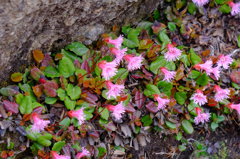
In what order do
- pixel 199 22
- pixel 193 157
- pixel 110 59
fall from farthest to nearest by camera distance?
pixel 199 22
pixel 193 157
pixel 110 59

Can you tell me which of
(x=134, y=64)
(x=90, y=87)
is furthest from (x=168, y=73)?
(x=90, y=87)

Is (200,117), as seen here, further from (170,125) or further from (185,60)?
(185,60)

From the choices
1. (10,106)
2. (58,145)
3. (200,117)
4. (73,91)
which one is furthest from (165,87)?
(10,106)

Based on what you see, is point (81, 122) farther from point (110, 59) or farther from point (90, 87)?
point (110, 59)

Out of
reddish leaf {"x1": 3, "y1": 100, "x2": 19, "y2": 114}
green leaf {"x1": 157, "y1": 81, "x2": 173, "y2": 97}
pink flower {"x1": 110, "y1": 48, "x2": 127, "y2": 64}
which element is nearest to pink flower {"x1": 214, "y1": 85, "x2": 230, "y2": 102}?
green leaf {"x1": 157, "y1": 81, "x2": 173, "y2": 97}

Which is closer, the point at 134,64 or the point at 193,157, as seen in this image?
the point at 134,64

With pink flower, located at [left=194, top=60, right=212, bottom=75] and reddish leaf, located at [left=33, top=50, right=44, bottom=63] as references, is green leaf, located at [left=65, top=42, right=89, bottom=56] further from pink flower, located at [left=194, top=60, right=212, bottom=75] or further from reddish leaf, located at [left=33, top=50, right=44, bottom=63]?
pink flower, located at [left=194, top=60, right=212, bottom=75]
